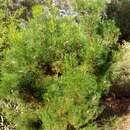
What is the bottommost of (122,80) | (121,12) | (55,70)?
(122,80)

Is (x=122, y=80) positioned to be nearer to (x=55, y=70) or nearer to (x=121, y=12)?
(x=55, y=70)

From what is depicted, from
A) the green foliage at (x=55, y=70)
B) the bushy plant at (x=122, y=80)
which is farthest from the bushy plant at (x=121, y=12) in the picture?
the green foliage at (x=55, y=70)

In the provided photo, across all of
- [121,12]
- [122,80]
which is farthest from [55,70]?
[121,12]

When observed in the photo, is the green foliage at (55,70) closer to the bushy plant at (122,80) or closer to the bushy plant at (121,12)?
the bushy plant at (122,80)

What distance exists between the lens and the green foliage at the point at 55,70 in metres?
7.61

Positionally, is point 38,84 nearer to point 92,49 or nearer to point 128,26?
point 92,49

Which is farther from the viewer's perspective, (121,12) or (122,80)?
(121,12)

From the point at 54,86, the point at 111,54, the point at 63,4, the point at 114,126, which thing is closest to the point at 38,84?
the point at 54,86

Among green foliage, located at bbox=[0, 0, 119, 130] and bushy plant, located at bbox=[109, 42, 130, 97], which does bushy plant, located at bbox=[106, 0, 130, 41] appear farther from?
green foliage, located at bbox=[0, 0, 119, 130]

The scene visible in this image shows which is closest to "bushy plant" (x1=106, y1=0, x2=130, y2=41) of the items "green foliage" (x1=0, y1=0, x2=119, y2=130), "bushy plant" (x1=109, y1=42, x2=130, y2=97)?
"bushy plant" (x1=109, y1=42, x2=130, y2=97)

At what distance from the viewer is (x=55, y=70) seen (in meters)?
8.23

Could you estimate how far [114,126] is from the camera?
977 centimetres

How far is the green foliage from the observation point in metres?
7.61

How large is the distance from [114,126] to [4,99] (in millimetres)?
2252
